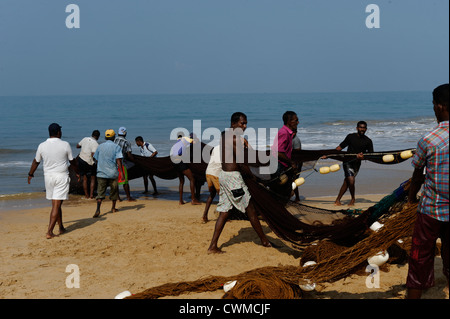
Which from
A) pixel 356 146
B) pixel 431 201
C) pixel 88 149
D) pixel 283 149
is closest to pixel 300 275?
pixel 431 201

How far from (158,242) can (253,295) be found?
2.53 m

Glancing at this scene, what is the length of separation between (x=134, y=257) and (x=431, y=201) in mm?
3673

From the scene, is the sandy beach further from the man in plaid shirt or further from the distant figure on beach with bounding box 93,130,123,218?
the man in plaid shirt

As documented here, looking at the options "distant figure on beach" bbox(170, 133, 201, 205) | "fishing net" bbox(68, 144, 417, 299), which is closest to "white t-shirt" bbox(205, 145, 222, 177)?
"fishing net" bbox(68, 144, 417, 299)

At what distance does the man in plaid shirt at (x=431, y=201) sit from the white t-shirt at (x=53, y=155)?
4.88m

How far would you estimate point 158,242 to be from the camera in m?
6.48

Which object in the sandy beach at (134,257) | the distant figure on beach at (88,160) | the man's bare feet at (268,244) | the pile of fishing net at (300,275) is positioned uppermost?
the distant figure on beach at (88,160)

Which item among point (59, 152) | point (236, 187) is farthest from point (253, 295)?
point (59, 152)

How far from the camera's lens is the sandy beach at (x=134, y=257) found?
4.80 metres

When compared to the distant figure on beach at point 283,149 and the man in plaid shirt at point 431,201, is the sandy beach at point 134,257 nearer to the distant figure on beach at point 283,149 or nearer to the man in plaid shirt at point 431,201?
the man in plaid shirt at point 431,201

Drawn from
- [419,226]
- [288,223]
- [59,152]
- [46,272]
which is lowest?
[46,272]

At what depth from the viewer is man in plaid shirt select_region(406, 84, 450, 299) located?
3.48 m

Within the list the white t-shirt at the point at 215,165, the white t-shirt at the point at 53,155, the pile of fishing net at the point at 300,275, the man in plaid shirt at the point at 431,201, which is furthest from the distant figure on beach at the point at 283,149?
the man in plaid shirt at the point at 431,201
